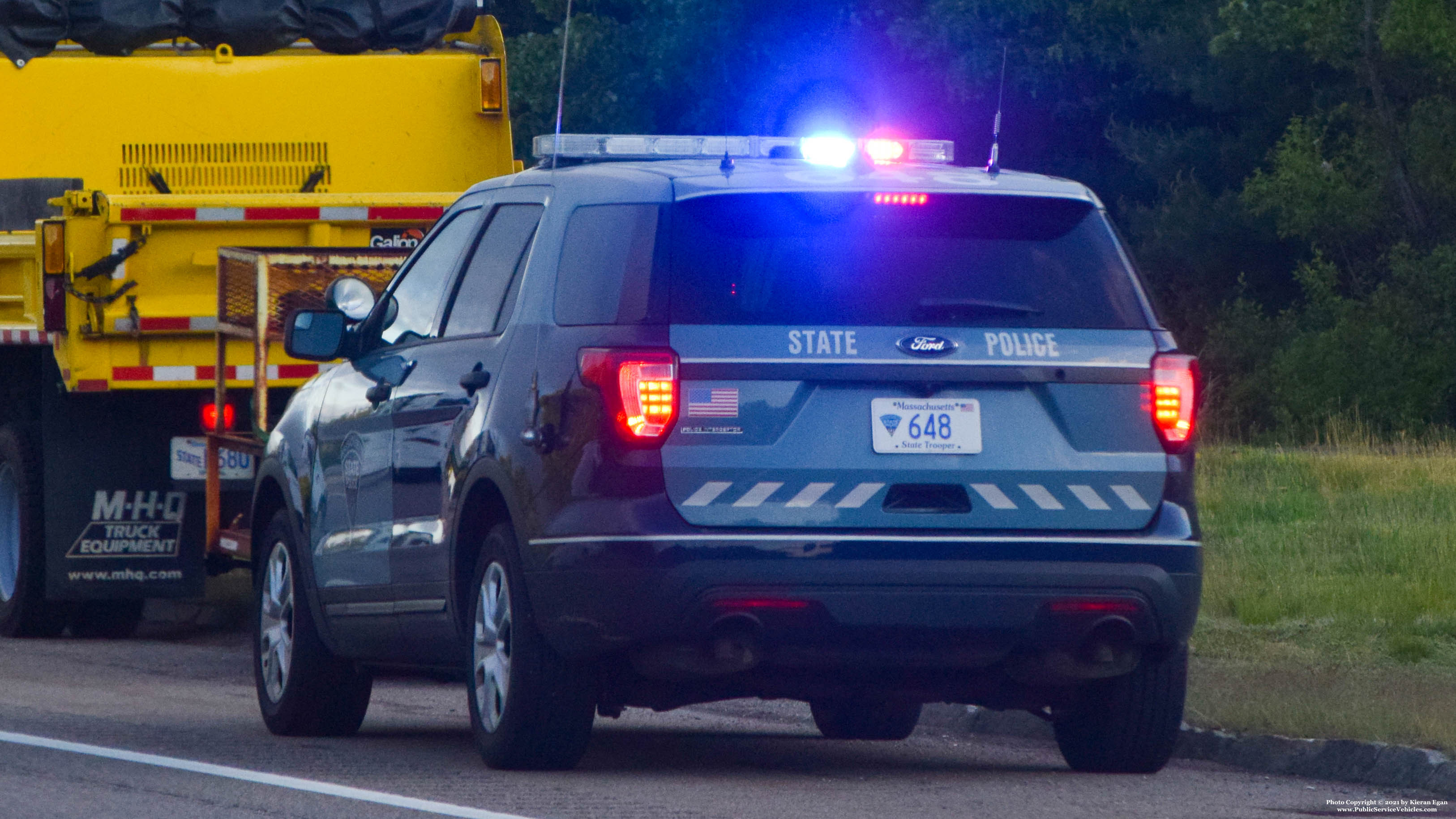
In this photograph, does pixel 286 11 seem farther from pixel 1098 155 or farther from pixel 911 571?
pixel 1098 155

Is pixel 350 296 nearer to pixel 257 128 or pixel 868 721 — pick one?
pixel 868 721

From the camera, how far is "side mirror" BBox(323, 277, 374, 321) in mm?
8969

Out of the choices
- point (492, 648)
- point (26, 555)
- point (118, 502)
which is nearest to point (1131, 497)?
point (492, 648)

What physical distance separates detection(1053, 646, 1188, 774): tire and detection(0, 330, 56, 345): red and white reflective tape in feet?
22.4

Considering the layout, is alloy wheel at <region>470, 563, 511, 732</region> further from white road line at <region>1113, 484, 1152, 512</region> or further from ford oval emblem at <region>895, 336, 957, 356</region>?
white road line at <region>1113, 484, 1152, 512</region>

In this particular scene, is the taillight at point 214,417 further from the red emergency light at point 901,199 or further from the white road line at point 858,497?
the white road line at point 858,497

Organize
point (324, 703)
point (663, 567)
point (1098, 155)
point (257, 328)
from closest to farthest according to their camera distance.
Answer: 1. point (663, 567)
2. point (324, 703)
3. point (257, 328)
4. point (1098, 155)

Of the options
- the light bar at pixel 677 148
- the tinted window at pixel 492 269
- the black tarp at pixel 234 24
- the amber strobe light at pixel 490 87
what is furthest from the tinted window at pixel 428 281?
the black tarp at pixel 234 24

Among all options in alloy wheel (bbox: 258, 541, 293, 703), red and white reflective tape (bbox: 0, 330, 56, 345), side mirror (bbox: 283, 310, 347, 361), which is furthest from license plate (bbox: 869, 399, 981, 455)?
red and white reflective tape (bbox: 0, 330, 56, 345)

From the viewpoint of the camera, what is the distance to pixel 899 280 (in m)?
7.14

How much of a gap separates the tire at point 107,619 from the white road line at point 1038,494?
26.7 ft

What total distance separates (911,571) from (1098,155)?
40873 millimetres

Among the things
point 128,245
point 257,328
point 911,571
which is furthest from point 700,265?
point 128,245

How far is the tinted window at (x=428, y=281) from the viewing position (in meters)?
8.43
